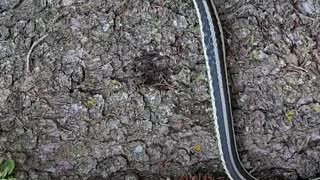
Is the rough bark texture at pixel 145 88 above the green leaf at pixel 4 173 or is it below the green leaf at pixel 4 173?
above

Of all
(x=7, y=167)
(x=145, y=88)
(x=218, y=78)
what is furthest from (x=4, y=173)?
(x=218, y=78)

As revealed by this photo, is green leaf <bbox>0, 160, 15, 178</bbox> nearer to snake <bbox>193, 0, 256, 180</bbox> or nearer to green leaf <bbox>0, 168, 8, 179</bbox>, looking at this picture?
green leaf <bbox>0, 168, 8, 179</bbox>

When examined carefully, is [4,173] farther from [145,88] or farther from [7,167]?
[145,88]

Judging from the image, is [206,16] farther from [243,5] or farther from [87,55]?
[87,55]

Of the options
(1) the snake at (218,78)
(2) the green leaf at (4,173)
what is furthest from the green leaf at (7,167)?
(1) the snake at (218,78)

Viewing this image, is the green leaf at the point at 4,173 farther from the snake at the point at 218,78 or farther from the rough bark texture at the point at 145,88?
the snake at the point at 218,78

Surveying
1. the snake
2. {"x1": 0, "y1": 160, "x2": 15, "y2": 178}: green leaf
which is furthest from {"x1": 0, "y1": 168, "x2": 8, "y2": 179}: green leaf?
the snake
